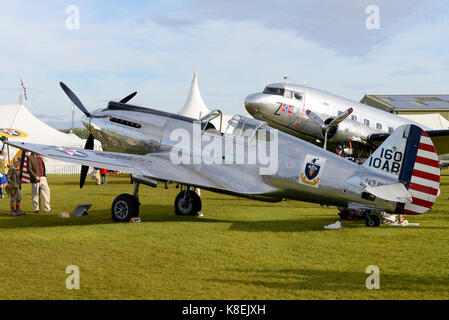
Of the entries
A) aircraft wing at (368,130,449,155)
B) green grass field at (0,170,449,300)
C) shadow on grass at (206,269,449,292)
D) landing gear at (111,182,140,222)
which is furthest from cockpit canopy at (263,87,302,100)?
shadow on grass at (206,269,449,292)

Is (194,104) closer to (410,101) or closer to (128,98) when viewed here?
(128,98)

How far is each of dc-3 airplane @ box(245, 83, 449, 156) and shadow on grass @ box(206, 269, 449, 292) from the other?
13632mm

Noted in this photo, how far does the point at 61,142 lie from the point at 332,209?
24.2 m

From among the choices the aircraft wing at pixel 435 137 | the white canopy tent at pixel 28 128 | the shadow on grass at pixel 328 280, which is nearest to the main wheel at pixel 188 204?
the shadow on grass at pixel 328 280

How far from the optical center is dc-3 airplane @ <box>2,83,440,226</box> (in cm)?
899

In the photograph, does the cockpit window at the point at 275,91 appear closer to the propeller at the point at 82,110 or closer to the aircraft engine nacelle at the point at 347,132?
the aircraft engine nacelle at the point at 347,132

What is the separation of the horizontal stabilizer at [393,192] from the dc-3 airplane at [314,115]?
34.7ft

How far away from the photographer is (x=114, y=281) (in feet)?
18.3

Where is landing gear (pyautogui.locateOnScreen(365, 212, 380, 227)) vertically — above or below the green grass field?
above

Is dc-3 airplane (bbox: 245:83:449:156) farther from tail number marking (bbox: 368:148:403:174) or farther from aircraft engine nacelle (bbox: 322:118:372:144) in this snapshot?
tail number marking (bbox: 368:148:403:174)

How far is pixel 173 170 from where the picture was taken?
1039cm

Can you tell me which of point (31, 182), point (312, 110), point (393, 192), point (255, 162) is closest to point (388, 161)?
point (393, 192)

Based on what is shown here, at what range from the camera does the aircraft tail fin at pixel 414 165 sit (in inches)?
350

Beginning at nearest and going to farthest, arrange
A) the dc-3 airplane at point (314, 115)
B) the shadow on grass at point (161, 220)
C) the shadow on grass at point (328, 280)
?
the shadow on grass at point (328, 280) → the shadow on grass at point (161, 220) → the dc-3 airplane at point (314, 115)
